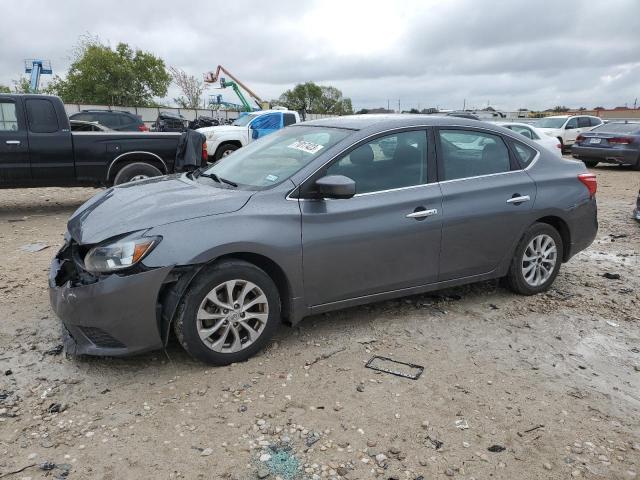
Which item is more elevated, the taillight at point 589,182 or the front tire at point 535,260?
the taillight at point 589,182

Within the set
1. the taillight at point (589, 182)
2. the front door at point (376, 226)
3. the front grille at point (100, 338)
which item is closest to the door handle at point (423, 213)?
the front door at point (376, 226)

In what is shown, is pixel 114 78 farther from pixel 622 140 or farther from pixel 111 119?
pixel 622 140

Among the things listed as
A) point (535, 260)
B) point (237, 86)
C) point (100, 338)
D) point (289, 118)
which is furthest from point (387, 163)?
point (237, 86)

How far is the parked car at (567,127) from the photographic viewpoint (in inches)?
784

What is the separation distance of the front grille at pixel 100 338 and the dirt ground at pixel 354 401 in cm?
25

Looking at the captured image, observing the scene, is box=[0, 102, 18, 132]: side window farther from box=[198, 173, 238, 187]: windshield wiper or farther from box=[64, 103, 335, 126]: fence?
box=[64, 103, 335, 126]: fence

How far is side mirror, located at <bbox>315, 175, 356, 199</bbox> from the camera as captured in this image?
3.59 m

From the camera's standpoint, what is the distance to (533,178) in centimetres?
477

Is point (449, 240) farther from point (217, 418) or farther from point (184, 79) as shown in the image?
point (184, 79)

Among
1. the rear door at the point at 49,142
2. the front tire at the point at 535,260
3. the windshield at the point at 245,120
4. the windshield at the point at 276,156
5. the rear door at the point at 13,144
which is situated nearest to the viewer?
the windshield at the point at 276,156

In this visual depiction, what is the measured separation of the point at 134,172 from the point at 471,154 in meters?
5.97

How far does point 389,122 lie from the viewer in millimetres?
4281

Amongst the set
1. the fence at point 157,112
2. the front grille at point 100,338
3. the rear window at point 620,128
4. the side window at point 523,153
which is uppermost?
the fence at point 157,112

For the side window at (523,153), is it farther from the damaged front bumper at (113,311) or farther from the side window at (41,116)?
the side window at (41,116)
